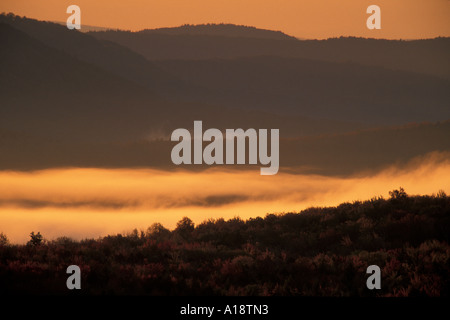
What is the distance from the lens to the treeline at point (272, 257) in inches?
524

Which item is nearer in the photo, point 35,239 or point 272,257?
point 272,257

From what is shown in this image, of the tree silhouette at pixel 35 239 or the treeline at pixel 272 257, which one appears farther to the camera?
the tree silhouette at pixel 35 239

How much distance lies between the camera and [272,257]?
16.2 meters

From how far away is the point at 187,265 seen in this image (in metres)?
15.1

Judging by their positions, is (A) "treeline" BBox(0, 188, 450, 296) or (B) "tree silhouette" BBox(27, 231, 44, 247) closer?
(A) "treeline" BBox(0, 188, 450, 296)

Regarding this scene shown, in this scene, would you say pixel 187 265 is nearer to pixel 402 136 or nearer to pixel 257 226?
pixel 257 226

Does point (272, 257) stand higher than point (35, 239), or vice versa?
point (35, 239)

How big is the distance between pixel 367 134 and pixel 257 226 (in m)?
62.0

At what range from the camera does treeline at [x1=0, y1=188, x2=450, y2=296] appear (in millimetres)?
13312
